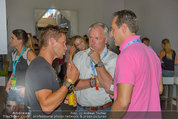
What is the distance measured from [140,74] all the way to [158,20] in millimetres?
6332

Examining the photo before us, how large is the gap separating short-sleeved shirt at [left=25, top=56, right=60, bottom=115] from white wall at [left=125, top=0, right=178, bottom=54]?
17.4 feet

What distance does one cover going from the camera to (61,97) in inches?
55.6

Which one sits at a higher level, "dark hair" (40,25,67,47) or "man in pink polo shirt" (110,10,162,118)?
"dark hair" (40,25,67,47)

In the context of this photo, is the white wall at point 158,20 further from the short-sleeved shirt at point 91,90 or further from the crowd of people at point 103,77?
the crowd of people at point 103,77

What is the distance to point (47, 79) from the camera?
1382 mm

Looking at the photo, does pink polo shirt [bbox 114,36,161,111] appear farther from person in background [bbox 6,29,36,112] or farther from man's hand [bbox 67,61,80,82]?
person in background [bbox 6,29,36,112]

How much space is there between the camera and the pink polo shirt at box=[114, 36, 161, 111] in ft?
3.92

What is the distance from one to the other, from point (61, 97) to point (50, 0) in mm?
9319

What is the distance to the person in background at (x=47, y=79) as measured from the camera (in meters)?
1.36

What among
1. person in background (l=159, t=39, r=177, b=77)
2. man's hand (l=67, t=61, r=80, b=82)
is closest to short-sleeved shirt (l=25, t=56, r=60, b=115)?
man's hand (l=67, t=61, r=80, b=82)

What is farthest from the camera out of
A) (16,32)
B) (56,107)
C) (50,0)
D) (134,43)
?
(50,0)

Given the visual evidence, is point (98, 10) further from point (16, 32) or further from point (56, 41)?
point (56, 41)

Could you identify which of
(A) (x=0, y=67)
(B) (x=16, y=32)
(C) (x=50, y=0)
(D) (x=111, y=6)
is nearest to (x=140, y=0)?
(D) (x=111, y=6)

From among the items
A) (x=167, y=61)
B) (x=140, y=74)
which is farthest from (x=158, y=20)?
(x=140, y=74)
